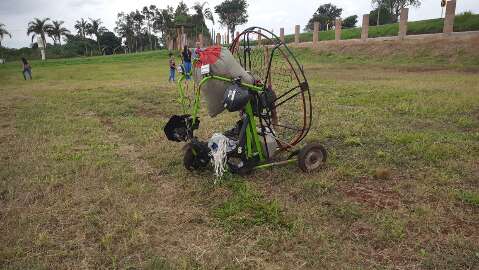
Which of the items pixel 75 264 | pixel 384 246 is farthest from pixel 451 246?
pixel 75 264

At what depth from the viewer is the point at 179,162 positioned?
5855 mm

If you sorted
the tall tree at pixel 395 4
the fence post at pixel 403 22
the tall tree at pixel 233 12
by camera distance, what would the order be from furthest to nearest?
the tall tree at pixel 233 12, the tall tree at pixel 395 4, the fence post at pixel 403 22

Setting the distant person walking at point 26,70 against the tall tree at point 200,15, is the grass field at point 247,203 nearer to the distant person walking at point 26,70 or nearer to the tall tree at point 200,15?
the distant person walking at point 26,70

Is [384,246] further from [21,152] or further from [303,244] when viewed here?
[21,152]

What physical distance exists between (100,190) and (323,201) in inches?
114

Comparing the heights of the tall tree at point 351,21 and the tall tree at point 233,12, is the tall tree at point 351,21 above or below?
below

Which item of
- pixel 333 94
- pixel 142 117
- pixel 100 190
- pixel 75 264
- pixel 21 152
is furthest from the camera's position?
pixel 333 94

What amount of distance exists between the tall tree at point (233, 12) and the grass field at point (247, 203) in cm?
7380

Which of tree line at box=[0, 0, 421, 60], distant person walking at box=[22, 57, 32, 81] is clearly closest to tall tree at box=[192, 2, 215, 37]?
tree line at box=[0, 0, 421, 60]

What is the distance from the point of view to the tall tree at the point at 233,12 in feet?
254

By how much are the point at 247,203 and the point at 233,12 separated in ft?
256

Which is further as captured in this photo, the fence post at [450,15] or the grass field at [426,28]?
the grass field at [426,28]

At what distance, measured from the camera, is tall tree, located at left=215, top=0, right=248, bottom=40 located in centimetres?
7744

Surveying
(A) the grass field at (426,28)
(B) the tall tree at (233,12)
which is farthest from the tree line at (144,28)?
(A) the grass field at (426,28)
